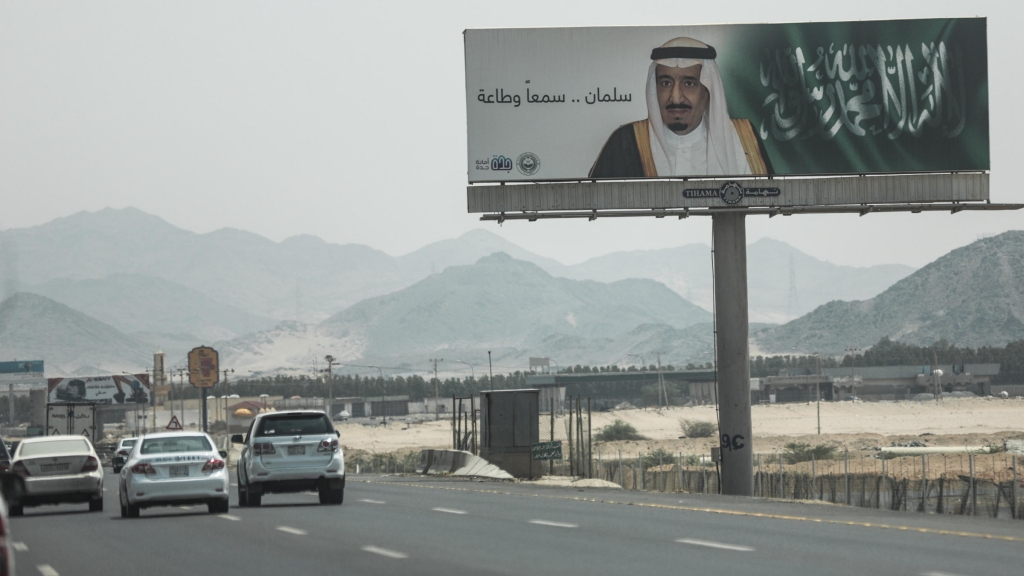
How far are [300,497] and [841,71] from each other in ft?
65.5

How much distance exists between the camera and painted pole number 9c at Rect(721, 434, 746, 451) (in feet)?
127

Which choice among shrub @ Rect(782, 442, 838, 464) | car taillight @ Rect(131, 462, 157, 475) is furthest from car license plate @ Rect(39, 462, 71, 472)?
shrub @ Rect(782, 442, 838, 464)

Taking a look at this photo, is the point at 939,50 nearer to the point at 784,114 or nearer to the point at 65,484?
the point at 784,114

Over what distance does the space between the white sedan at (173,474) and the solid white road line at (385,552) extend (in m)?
8.33

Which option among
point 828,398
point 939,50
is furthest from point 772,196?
point 828,398

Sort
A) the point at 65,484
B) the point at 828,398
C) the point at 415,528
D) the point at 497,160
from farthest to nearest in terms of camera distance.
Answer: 1. the point at 828,398
2. the point at 497,160
3. the point at 65,484
4. the point at 415,528

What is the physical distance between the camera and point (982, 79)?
40.9 metres

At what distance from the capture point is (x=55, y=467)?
91.7ft

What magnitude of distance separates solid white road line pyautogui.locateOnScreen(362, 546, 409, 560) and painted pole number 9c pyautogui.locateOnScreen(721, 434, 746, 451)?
895 inches

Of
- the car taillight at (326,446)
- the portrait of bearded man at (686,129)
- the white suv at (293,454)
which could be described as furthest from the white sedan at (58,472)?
the portrait of bearded man at (686,129)

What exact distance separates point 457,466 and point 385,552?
2996cm

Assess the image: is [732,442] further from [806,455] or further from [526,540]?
[806,455]

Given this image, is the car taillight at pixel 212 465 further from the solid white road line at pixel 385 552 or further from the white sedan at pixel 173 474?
the solid white road line at pixel 385 552

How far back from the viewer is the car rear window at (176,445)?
25266 mm
